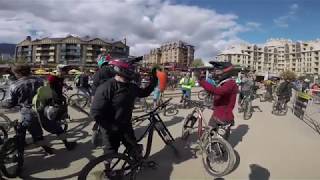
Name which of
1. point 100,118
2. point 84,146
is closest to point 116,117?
point 100,118

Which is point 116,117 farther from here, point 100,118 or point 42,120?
point 42,120

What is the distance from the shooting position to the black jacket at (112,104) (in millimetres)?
3654

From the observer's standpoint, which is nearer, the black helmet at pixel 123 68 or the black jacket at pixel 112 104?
the black jacket at pixel 112 104

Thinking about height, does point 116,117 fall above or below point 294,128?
above

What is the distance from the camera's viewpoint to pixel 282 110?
1271 cm

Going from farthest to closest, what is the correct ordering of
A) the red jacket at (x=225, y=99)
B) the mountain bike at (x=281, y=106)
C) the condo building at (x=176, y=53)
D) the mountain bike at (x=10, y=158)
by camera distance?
the condo building at (x=176, y=53) → the mountain bike at (x=281, y=106) → the red jacket at (x=225, y=99) → the mountain bike at (x=10, y=158)

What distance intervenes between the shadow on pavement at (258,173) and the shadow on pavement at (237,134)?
1391mm

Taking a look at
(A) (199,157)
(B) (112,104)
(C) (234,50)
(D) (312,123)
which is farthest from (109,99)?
(C) (234,50)

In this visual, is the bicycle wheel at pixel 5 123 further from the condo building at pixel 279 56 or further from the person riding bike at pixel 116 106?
the condo building at pixel 279 56

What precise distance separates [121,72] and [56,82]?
2752 mm

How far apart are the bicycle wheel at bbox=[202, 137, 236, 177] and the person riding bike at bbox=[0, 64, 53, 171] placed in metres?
2.56

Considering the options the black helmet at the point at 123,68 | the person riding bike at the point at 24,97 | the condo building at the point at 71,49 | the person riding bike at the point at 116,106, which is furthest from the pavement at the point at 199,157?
the condo building at the point at 71,49

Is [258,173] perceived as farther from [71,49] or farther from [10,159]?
[71,49]

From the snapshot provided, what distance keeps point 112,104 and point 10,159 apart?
1750 millimetres
